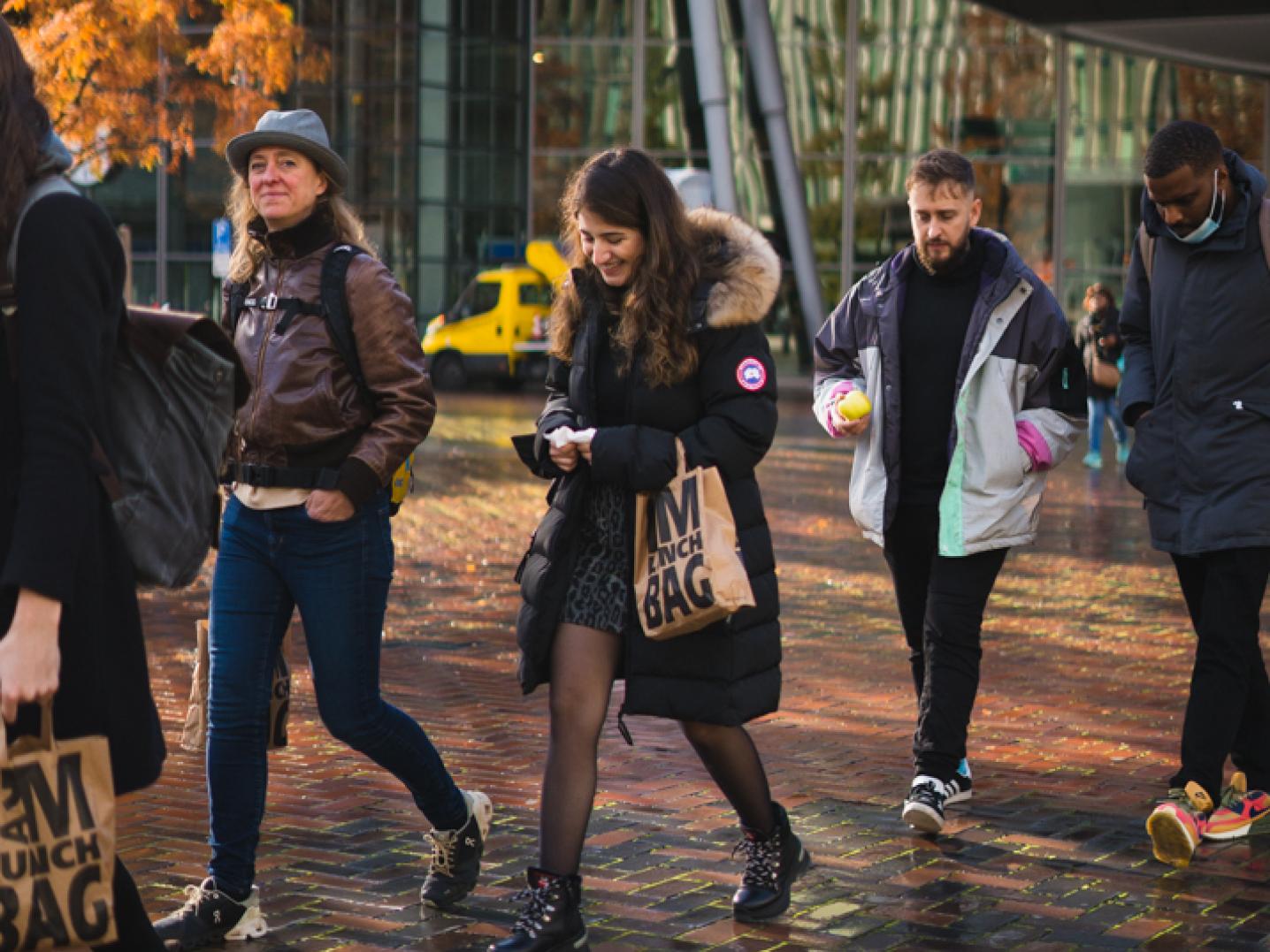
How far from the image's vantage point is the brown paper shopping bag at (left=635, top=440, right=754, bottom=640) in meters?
4.58

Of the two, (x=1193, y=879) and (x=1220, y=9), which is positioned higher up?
(x=1220, y=9)

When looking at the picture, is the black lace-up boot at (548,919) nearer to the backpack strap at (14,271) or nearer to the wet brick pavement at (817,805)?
the wet brick pavement at (817,805)

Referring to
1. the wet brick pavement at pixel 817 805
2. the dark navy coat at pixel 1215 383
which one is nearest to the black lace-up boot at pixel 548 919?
the wet brick pavement at pixel 817 805

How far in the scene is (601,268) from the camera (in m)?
4.77

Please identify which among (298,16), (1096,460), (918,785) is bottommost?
(1096,460)

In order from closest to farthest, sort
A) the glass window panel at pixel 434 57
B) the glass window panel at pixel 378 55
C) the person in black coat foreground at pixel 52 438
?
the person in black coat foreground at pixel 52 438 < the glass window panel at pixel 378 55 < the glass window panel at pixel 434 57

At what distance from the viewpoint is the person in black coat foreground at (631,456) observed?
468cm

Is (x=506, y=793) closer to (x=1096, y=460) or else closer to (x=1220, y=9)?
(x=1096, y=460)

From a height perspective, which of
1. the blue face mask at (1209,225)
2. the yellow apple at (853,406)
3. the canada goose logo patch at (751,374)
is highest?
the blue face mask at (1209,225)

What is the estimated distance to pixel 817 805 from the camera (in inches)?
243

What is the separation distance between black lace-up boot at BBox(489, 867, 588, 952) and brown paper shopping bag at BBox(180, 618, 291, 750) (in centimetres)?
72

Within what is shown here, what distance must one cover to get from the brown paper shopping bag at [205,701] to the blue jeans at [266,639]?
56mm

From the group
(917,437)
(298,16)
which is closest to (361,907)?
(917,437)

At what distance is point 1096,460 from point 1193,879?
15.5 metres
